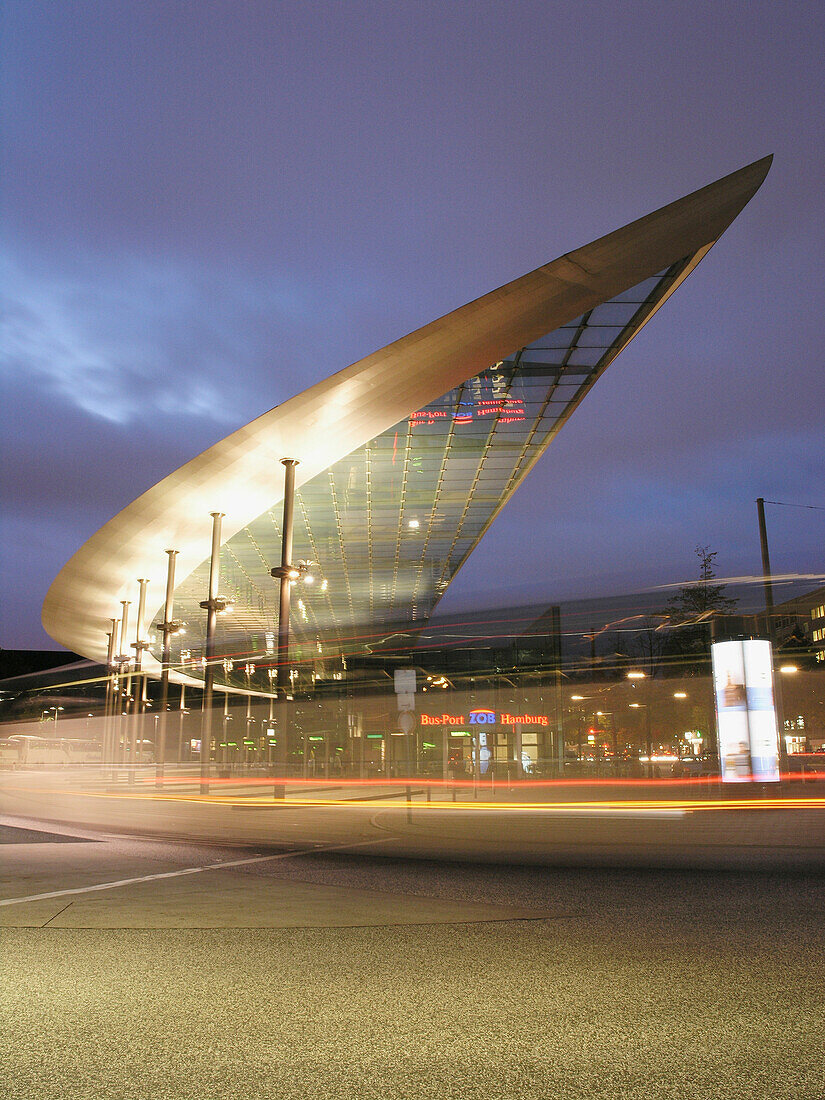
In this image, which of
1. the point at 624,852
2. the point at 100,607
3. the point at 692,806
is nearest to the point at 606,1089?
the point at 624,852

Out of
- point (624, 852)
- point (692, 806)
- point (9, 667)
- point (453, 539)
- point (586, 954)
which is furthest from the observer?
point (9, 667)

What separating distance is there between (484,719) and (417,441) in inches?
477

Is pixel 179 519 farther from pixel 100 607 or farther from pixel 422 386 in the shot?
pixel 100 607

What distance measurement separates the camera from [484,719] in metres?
33.1

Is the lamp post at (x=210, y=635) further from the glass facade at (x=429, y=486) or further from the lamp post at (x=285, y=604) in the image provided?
the lamp post at (x=285, y=604)

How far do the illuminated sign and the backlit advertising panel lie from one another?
14788 mm

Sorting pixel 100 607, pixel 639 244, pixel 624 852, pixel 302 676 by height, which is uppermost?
pixel 639 244

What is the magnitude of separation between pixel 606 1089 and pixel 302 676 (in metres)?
51.9

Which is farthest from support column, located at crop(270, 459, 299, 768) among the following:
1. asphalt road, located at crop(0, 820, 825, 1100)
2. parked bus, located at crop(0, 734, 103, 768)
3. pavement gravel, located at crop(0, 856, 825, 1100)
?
parked bus, located at crop(0, 734, 103, 768)

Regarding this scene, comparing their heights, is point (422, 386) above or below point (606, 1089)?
above

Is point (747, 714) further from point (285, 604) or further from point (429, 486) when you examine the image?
point (429, 486)

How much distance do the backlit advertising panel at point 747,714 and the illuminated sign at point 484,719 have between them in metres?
14.8

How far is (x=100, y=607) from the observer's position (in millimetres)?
45531

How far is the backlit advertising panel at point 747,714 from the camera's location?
18516 mm
